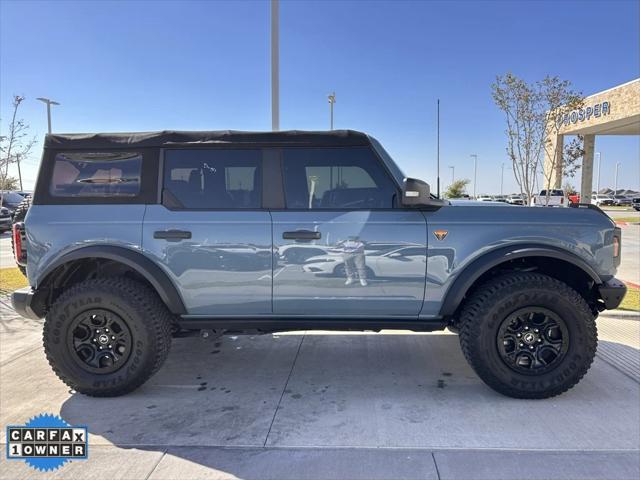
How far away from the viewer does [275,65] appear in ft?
20.9

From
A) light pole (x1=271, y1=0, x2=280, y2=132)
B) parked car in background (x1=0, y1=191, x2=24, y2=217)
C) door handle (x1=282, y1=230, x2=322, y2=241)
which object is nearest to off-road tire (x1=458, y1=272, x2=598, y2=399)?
door handle (x1=282, y1=230, x2=322, y2=241)

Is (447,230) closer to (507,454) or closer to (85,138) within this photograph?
(507,454)

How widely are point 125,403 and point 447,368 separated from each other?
2.63 metres

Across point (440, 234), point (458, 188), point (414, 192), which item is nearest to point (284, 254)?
point (414, 192)

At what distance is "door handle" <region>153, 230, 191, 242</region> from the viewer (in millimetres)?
3246

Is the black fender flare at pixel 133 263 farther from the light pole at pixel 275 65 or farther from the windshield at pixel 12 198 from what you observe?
the windshield at pixel 12 198

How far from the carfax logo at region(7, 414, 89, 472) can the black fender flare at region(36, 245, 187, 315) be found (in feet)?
3.27

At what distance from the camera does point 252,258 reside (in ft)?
10.6

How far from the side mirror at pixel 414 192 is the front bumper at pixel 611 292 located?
4.79 feet

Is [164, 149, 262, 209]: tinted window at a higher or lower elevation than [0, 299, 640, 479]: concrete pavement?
higher

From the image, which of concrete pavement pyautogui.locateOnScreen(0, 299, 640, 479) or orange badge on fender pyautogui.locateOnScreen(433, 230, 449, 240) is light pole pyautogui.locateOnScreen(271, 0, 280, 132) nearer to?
concrete pavement pyautogui.locateOnScreen(0, 299, 640, 479)

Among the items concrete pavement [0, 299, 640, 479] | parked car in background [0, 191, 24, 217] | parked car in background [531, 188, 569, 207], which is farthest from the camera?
parked car in background [0, 191, 24, 217]

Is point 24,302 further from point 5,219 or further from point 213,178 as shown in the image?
point 5,219

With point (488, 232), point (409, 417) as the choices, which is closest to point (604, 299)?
point (488, 232)
